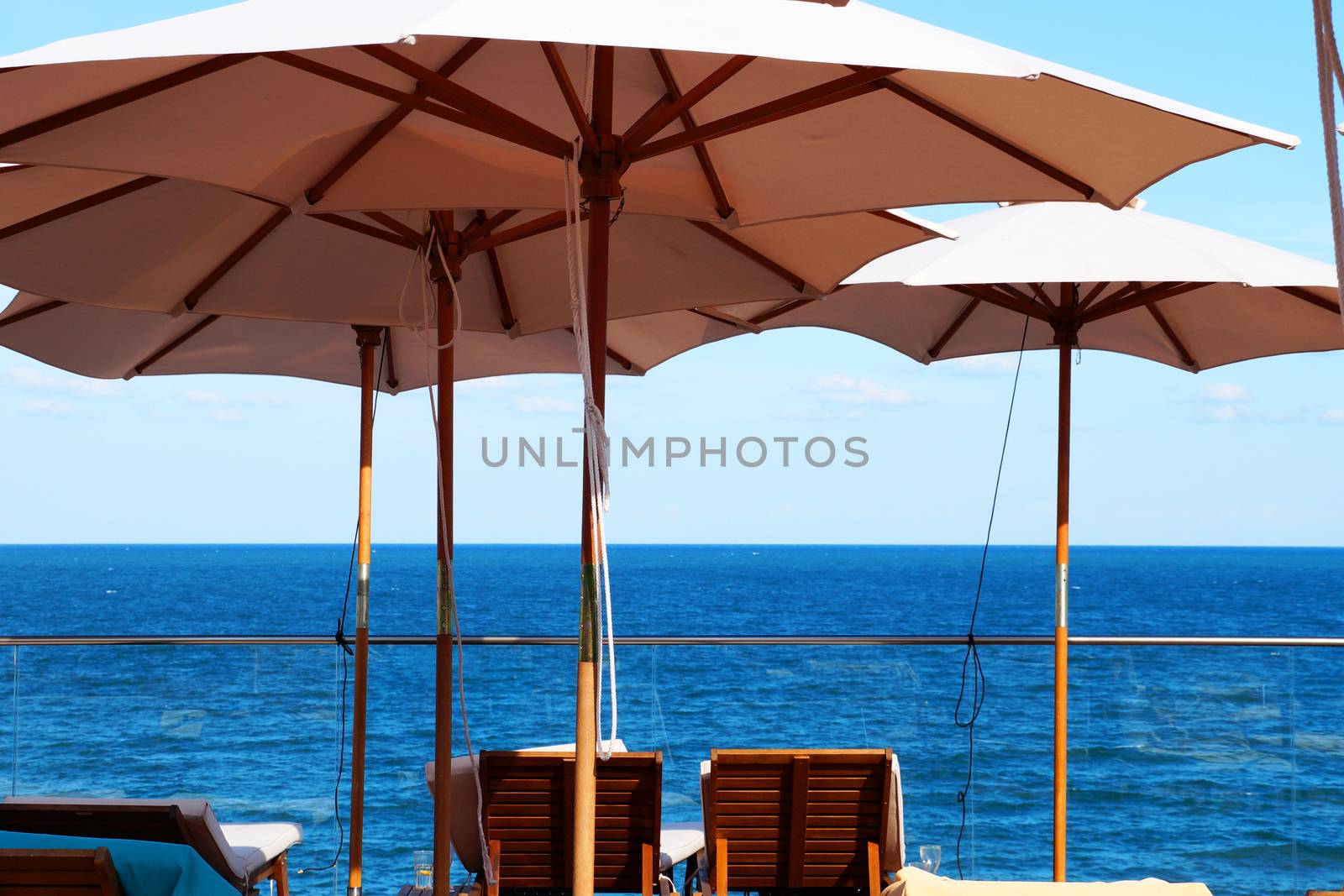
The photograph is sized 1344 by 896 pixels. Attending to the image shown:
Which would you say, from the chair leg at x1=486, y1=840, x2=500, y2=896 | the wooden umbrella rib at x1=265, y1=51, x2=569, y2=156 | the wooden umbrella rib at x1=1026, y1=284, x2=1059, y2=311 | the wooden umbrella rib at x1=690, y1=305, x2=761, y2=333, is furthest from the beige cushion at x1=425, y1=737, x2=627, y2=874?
the wooden umbrella rib at x1=1026, y1=284, x2=1059, y2=311

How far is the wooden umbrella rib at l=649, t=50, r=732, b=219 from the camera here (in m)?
3.04

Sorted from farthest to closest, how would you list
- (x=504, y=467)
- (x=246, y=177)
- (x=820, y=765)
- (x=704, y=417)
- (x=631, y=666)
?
(x=704, y=417) < (x=504, y=467) < (x=631, y=666) < (x=820, y=765) < (x=246, y=177)

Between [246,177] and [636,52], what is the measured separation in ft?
3.02

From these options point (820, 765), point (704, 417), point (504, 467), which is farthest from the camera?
point (704, 417)

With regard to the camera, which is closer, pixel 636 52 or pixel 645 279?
pixel 636 52

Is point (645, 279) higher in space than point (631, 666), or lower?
higher

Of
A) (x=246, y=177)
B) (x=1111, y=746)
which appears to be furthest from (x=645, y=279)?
(x=1111, y=746)

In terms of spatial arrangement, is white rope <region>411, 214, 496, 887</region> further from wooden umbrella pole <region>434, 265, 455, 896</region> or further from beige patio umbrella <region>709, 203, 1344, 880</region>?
beige patio umbrella <region>709, 203, 1344, 880</region>

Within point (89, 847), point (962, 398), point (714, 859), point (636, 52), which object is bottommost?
point (714, 859)

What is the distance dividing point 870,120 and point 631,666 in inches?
99.9

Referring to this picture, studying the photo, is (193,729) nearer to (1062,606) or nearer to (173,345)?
(173,345)

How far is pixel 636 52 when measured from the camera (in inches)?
119

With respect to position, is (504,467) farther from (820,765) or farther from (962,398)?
(820,765)

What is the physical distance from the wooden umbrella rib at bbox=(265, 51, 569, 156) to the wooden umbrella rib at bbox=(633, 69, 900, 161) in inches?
8.5
